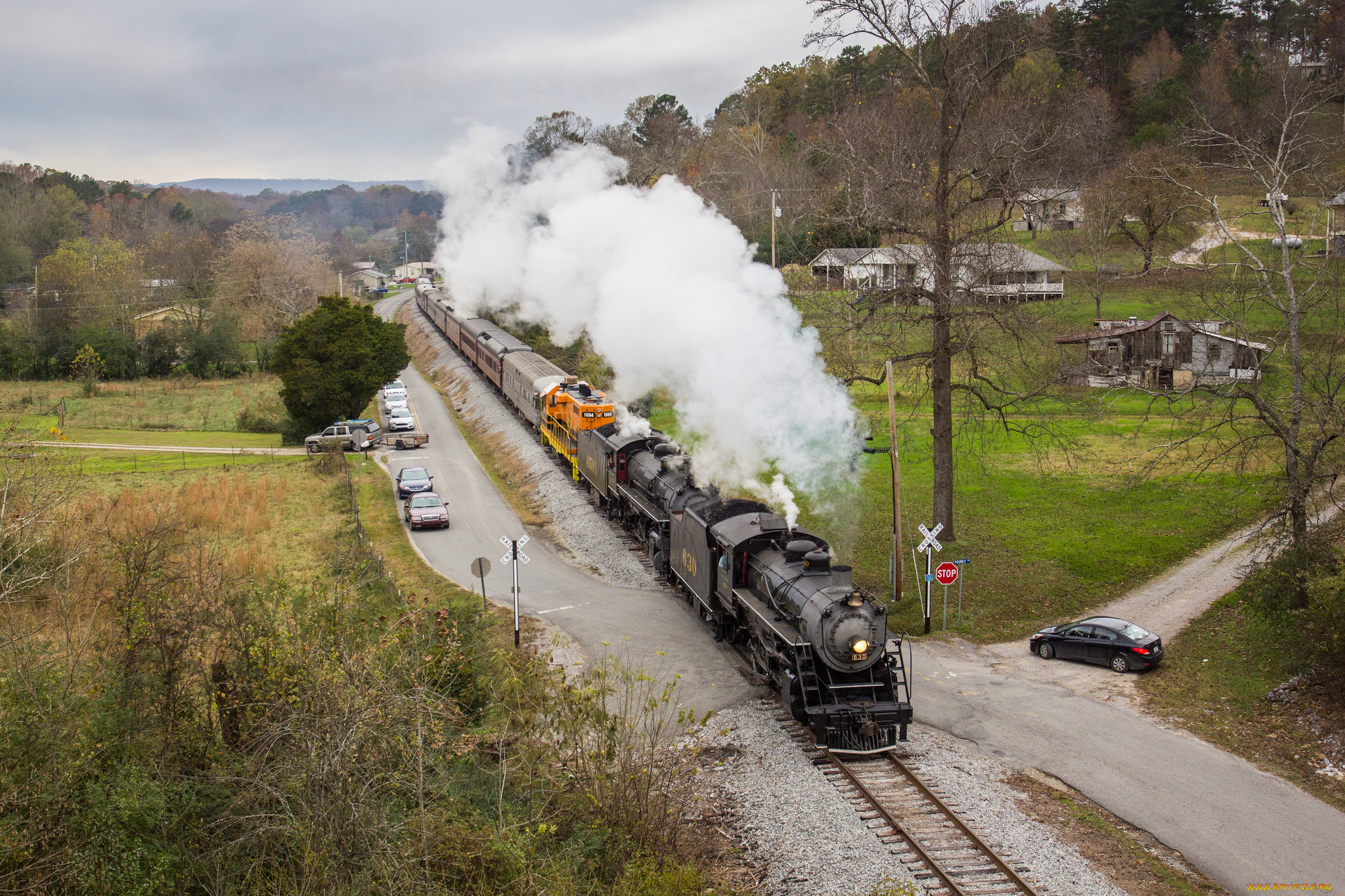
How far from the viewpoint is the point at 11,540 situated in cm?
1752

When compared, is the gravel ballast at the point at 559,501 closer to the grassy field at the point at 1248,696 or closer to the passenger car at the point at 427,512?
the passenger car at the point at 427,512

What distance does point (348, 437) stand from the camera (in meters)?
39.9

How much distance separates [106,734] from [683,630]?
37.8ft

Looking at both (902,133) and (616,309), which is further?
(902,133)

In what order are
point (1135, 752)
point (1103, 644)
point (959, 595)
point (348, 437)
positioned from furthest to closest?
point (348, 437), point (959, 595), point (1103, 644), point (1135, 752)

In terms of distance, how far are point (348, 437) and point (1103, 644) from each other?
A: 106 ft

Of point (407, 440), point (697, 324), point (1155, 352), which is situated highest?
point (697, 324)

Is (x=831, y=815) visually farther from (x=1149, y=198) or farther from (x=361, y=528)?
(x=1149, y=198)

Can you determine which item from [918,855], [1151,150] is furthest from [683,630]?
[1151,150]

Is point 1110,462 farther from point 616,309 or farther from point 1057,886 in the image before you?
point 1057,886

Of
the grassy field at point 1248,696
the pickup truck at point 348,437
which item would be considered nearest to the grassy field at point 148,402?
the pickup truck at point 348,437

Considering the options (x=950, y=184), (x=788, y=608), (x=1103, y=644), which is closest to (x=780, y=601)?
(x=788, y=608)

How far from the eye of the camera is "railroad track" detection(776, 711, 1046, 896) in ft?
36.1

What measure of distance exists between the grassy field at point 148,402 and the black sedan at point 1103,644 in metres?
42.7
